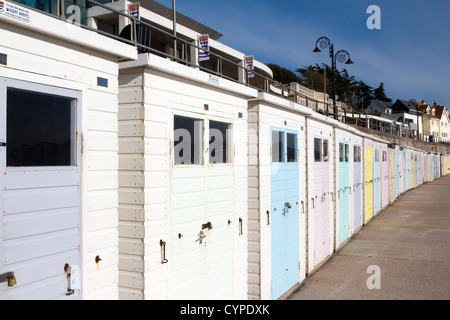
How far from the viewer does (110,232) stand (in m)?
4.22

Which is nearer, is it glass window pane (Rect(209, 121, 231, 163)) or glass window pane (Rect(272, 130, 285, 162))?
glass window pane (Rect(209, 121, 231, 163))

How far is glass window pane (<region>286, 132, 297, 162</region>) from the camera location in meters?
8.46

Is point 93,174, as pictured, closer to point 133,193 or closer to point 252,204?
point 133,193

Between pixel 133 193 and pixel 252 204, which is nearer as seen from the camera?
pixel 133 193

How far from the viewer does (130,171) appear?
463cm

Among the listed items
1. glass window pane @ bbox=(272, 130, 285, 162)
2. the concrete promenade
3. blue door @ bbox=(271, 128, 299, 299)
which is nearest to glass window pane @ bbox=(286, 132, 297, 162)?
blue door @ bbox=(271, 128, 299, 299)

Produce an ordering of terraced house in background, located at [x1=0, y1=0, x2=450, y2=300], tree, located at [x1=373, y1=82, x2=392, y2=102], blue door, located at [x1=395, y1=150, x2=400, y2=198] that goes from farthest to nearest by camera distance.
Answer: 1. tree, located at [x1=373, y1=82, x2=392, y2=102]
2. blue door, located at [x1=395, y1=150, x2=400, y2=198]
3. terraced house in background, located at [x1=0, y1=0, x2=450, y2=300]

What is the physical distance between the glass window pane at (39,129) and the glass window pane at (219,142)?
2.41m

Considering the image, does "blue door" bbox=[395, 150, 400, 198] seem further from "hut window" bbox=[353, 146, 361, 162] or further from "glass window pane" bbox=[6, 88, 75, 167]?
"glass window pane" bbox=[6, 88, 75, 167]

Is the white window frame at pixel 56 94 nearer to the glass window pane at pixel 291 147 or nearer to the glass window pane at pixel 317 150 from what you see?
the glass window pane at pixel 291 147

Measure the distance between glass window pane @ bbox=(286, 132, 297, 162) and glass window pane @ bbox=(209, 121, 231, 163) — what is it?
246cm

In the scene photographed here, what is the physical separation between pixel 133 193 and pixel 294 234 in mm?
4976

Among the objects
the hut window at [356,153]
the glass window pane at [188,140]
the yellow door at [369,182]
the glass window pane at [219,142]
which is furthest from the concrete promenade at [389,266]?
the glass window pane at [188,140]

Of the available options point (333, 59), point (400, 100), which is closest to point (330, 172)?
point (333, 59)
